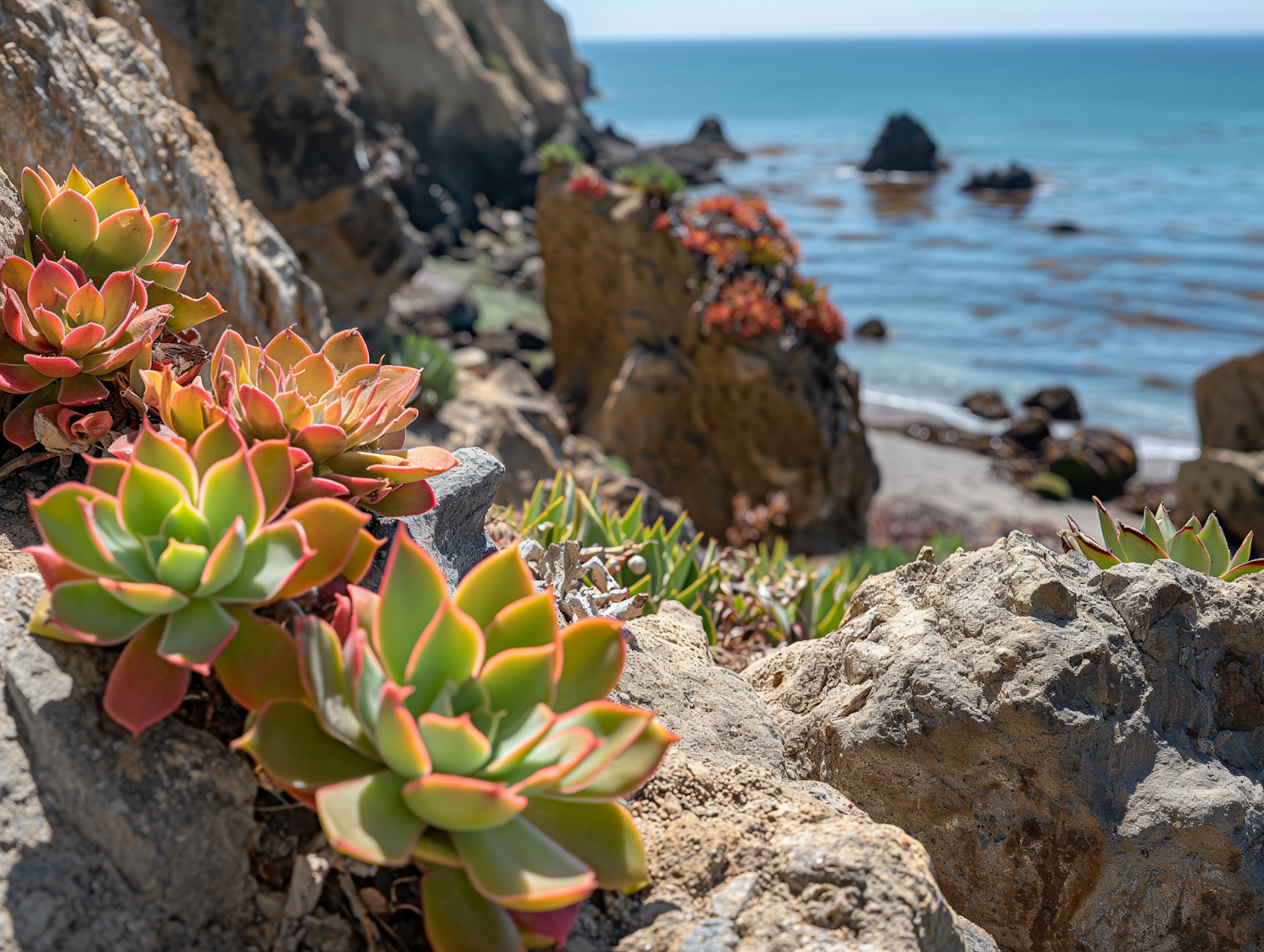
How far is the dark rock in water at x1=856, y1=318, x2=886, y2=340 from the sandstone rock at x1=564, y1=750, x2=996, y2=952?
19.4 meters

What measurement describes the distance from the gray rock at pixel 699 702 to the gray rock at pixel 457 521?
0.50 metres

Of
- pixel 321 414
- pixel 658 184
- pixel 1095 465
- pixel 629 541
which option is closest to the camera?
pixel 321 414

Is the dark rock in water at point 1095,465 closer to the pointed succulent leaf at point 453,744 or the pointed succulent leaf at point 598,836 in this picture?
the pointed succulent leaf at point 598,836

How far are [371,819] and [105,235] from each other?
1848 millimetres

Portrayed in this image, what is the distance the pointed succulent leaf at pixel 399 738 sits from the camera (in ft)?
4.36

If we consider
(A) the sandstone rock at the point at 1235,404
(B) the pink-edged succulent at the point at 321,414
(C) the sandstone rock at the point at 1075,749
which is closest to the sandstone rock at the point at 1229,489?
(A) the sandstone rock at the point at 1235,404

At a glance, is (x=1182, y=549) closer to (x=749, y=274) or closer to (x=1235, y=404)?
(x=749, y=274)

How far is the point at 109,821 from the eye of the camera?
146 cm

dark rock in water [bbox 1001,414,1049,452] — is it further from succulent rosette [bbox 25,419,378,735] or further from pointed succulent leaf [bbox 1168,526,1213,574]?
succulent rosette [bbox 25,419,378,735]

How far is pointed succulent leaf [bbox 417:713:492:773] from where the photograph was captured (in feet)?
4.39

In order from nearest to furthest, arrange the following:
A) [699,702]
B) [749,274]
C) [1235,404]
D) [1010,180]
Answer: [699,702] → [749,274] → [1235,404] → [1010,180]

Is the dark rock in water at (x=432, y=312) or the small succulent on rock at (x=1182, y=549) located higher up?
the small succulent on rock at (x=1182, y=549)

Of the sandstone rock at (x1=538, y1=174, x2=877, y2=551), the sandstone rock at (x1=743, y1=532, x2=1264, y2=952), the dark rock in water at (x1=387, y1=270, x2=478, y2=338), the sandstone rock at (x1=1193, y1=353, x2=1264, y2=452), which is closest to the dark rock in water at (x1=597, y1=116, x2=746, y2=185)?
the dark rock in water at (x1=387, y1=270, x2=478, y2=338)

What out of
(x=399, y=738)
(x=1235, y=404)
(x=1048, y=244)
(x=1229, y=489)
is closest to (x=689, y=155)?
(x=1048, y=244)
